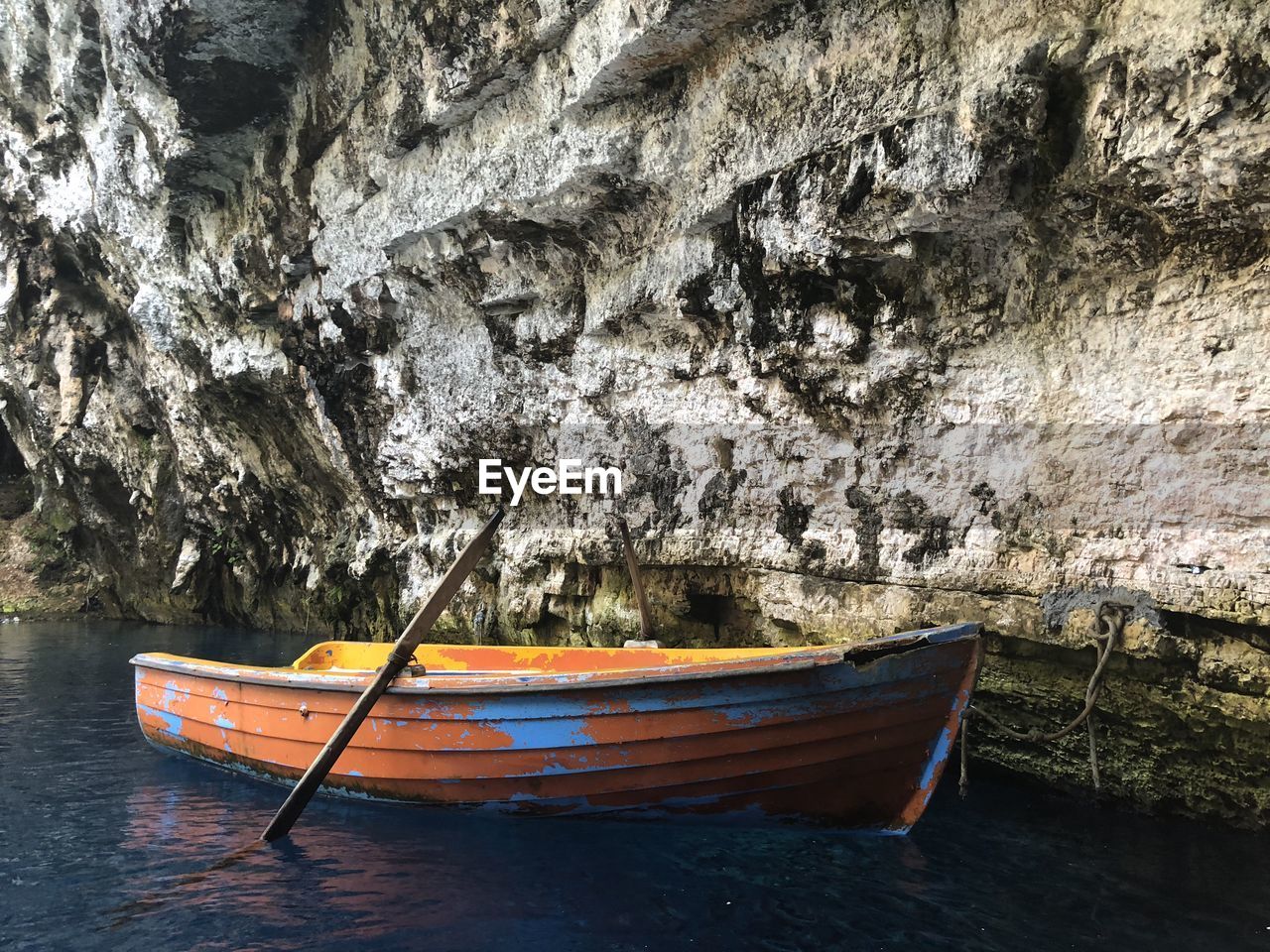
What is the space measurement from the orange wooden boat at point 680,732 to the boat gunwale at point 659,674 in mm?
10

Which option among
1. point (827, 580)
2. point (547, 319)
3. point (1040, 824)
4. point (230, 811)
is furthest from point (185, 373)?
point (1040, 824)

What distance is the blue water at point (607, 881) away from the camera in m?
4.75

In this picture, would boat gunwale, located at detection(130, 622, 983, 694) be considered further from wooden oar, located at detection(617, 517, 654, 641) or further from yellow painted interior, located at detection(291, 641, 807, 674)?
wooden oar, located at detection(617, 517, 654, 641)

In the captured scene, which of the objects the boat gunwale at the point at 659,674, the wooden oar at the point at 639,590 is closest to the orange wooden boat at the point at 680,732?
the boat gunwale at the point at 659,674

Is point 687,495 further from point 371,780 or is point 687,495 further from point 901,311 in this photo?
point 371,780

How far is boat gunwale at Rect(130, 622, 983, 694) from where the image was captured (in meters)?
5.26

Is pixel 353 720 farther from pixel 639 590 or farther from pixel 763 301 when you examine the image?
pixel 763 301

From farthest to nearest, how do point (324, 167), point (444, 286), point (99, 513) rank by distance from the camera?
point (99, 513)
point (324, 167)
point (444, 286)

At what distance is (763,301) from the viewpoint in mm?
8102

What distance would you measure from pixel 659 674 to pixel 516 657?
3.02 m

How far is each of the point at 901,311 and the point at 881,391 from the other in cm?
72

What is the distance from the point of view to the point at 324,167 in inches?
505

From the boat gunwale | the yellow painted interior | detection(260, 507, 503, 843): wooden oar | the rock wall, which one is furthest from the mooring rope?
detection(260, 507, 503, 843): wooden oar

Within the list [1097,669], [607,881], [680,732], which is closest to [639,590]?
[680,732]
